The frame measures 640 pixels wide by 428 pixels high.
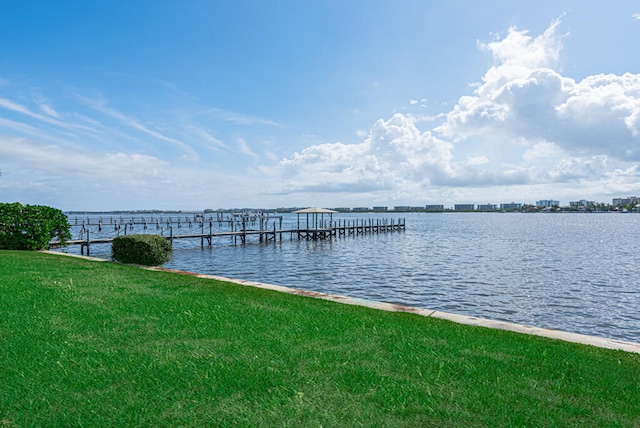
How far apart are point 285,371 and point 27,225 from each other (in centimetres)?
1759

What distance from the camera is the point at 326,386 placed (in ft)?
13.0

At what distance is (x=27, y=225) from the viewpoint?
17.4 m

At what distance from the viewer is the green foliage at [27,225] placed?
16.8m

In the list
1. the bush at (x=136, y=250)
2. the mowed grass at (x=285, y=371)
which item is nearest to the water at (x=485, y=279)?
the bush at (x=136, y=250)

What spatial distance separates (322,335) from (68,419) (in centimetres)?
309

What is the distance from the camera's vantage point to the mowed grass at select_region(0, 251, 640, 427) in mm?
3451

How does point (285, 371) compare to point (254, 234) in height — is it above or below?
above

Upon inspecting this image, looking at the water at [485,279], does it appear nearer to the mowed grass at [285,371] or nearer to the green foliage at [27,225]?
the green foliage at [27,225]

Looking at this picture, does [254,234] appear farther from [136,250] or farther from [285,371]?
[285,371]

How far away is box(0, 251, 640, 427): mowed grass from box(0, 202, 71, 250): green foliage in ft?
39.9

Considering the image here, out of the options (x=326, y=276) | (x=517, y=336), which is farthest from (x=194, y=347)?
(x=326, y=276)

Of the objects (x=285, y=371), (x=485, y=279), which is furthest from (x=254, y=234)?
(x=285, y=371)

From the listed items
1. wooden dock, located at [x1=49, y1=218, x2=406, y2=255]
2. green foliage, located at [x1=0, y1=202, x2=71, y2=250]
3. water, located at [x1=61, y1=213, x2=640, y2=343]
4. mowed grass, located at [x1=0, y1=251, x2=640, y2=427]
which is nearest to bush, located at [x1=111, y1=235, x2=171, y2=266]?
green foliage, located at [x1=0, y1=202, x2=71, y2=250]

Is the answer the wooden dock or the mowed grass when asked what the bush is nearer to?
the wooden dock
